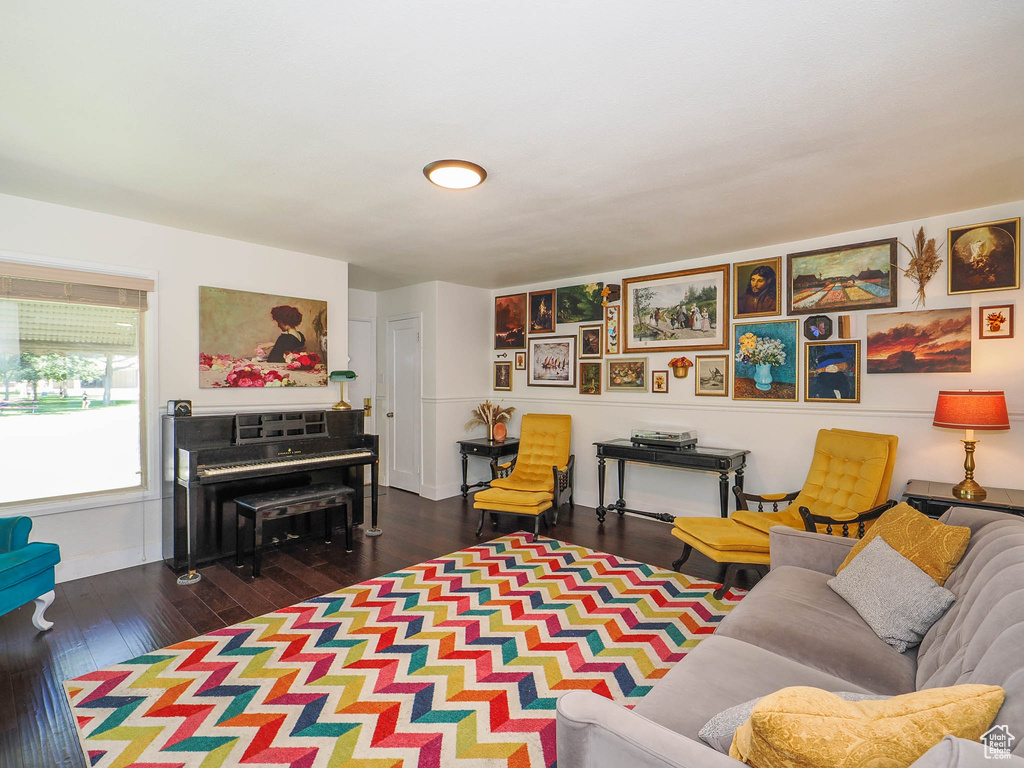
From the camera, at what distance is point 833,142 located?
2467mm

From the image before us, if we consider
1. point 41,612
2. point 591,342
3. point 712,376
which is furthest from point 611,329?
point 41,612

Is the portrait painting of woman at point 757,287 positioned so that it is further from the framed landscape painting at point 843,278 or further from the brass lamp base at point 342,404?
the brass lamp base at point 342,404

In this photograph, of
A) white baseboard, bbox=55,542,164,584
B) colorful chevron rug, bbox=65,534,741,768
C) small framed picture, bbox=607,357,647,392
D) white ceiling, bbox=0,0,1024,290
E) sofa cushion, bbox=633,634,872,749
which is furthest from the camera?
small framed picture, bbox=607,357,647,392

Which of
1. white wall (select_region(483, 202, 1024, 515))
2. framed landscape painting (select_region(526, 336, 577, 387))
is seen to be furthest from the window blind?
white wall (select_region(483, 202, 1024, 515))

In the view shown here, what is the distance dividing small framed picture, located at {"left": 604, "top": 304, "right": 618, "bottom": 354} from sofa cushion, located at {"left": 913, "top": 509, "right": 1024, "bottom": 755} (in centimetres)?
361

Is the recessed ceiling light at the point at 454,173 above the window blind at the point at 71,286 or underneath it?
above

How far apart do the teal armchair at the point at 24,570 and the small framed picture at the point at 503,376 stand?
4434mm

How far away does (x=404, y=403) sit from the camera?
6.38 metres

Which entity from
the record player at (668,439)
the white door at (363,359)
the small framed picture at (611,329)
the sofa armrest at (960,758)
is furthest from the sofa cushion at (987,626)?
the white door at (363,359)

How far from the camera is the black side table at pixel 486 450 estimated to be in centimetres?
566

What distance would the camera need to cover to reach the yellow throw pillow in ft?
3.03

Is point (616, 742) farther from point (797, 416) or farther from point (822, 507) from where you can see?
point (797, 416)

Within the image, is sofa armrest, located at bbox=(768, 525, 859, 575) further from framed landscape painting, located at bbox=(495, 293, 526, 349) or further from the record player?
framed landscape painting, located at bbox=(495, 293, 526, 349)

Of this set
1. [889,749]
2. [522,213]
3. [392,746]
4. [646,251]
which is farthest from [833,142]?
[392,746]
